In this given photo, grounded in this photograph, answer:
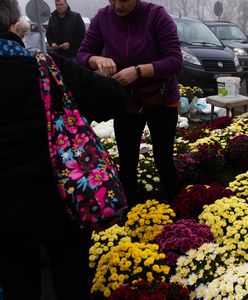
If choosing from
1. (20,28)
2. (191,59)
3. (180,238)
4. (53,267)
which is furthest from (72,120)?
(191,59)

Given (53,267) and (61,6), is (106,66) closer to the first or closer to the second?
(53,267)

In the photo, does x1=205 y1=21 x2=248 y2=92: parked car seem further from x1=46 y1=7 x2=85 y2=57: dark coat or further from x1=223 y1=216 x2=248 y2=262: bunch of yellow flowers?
x1=223 y1=216 x2=248 y2=262: bunch of yellow flowers

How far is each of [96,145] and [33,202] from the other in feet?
1.11

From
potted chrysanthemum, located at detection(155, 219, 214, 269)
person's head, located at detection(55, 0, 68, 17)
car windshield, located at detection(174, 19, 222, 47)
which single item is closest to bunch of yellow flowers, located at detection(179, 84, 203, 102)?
car windshield, located at detection(174, 19, 222, 47)

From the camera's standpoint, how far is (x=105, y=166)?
182cm

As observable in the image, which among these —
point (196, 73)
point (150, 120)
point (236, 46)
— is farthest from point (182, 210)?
point (236, 46)

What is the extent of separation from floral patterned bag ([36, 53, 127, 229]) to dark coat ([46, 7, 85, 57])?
7034mm

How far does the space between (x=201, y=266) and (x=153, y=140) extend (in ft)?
3.42

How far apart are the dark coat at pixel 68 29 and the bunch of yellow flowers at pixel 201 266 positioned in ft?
21.3

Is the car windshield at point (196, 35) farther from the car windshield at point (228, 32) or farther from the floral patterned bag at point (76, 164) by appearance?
the floral patterned bag at point (76, 164)

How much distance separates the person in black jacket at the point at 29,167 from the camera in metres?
1.67

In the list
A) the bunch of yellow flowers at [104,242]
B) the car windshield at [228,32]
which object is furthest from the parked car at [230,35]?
the bunch of yellow flowers at [104,242]

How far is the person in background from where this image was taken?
27.6 ft

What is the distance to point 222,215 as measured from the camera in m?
3.07
